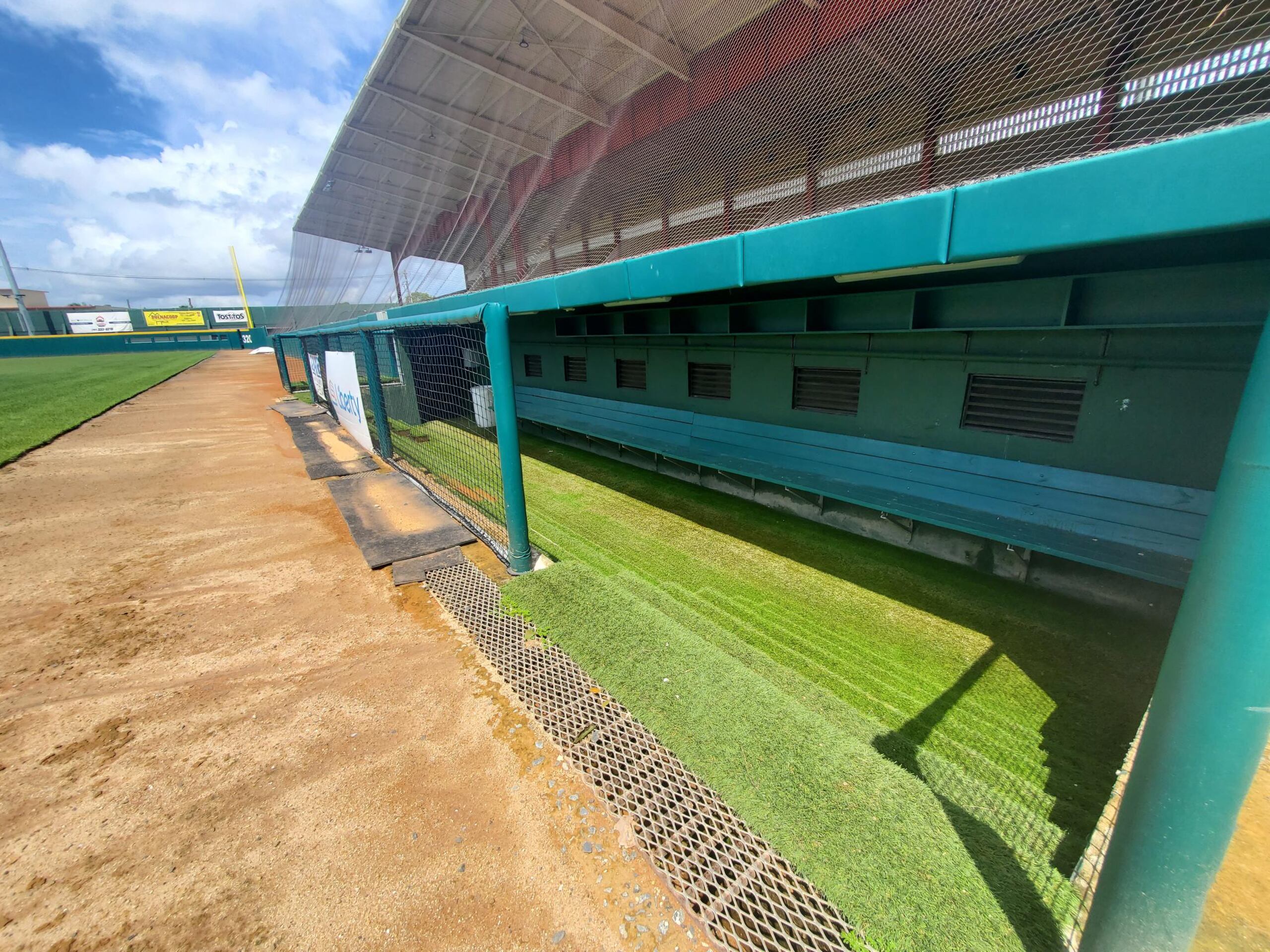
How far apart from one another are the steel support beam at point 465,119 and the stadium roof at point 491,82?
2cm

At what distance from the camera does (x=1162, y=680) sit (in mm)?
1098

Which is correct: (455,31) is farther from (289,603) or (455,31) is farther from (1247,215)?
(1247,215)

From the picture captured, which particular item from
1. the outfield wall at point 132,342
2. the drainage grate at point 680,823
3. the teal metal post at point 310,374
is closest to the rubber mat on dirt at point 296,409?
the teal metal post at point 310,374

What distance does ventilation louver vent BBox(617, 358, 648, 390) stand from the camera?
793 centimetres

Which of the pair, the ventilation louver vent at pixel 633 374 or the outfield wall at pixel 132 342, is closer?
the ventilation louver vent at pixel 633 374

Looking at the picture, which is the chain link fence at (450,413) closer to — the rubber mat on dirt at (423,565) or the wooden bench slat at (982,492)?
the rubber mat on dirt at (423,565)

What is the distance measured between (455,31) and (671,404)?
5937 mm

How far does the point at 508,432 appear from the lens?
3197 mm

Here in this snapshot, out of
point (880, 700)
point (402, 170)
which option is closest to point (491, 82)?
point (402, 170)

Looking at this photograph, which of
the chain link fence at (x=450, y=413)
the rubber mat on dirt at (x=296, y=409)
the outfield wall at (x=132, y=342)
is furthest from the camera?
the outfield wall at (x=132, y=342)

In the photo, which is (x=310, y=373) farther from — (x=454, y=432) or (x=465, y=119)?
(x=465, y=119)

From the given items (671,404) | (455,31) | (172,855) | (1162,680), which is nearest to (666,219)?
(671,404)

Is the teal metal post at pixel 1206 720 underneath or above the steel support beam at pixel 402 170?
underneath

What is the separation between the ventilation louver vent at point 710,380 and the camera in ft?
21.5
